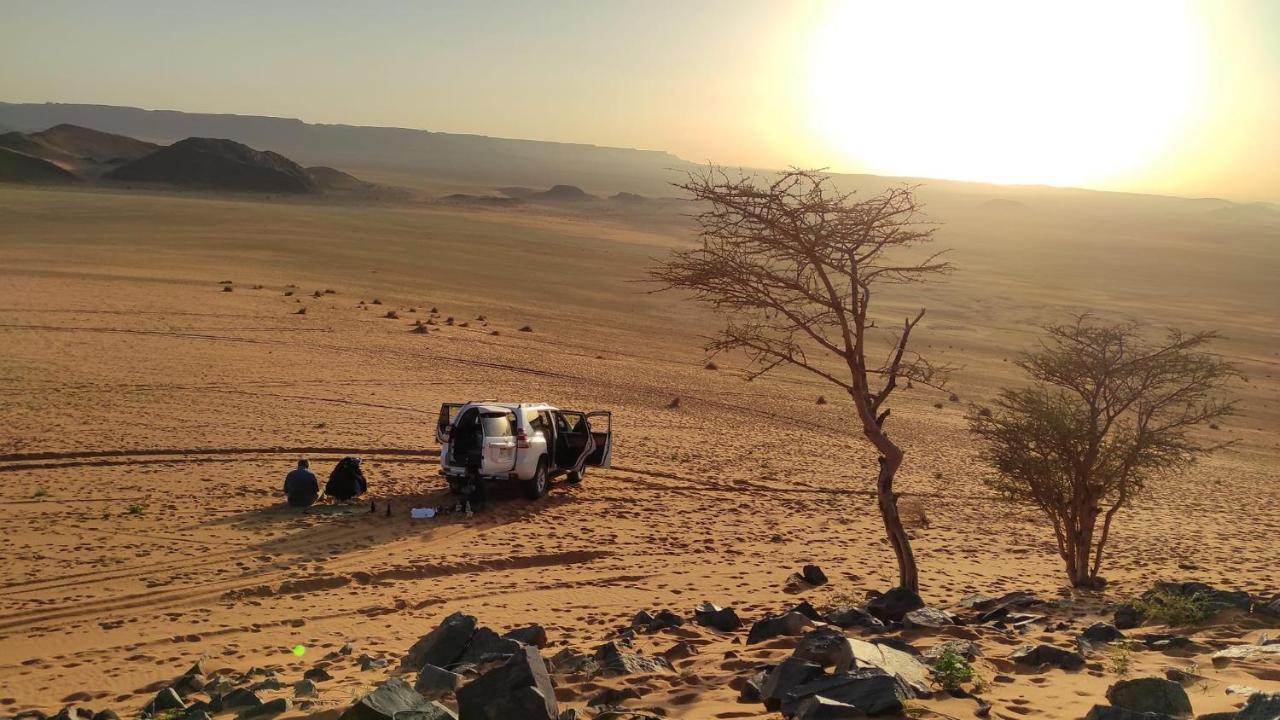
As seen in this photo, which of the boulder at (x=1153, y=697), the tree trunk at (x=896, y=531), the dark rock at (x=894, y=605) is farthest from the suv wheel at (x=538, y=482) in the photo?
the boulder at (x=1153, y=697)

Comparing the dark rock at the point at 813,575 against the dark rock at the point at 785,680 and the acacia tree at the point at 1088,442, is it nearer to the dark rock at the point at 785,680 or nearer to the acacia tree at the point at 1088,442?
the acacia tree at the point at 1088,442

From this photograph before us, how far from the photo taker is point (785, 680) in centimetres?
667

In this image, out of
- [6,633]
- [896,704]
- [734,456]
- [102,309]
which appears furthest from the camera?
[102,309]

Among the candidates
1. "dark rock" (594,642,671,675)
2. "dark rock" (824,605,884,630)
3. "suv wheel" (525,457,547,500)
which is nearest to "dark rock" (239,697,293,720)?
"dark rock" (594,642,671,675)

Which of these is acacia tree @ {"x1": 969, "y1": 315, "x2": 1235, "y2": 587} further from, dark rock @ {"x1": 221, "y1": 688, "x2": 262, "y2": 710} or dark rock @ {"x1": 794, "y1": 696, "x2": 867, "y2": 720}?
dark rock @ {"x1": 221, "y1": 688, "x2": 262, "y2": 710}

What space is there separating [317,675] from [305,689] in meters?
0.82

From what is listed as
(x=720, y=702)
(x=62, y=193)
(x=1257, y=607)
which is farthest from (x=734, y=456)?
(x=62, y=193)

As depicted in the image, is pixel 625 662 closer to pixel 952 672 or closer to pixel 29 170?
pixel 952 672

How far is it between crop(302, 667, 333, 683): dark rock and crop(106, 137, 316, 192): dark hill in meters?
110

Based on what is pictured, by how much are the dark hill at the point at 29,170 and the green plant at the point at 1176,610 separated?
111104mm

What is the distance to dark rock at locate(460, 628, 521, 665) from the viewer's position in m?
7.97

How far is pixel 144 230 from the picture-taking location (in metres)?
62.2

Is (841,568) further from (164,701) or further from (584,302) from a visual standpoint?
(584,302)

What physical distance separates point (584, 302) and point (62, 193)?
6206cm
